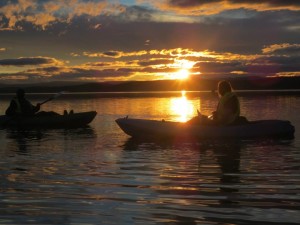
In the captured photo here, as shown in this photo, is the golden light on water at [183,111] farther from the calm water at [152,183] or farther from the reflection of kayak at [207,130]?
the calm water at [152,183]

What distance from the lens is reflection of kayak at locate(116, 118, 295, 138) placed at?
15.9m

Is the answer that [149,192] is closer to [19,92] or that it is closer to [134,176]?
[134,176]

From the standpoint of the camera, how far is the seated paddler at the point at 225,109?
48.6 feet

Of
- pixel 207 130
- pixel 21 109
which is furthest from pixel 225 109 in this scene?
pixel 21 109

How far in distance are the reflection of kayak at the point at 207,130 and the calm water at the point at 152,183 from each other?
41cm

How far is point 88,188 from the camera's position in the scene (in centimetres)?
822

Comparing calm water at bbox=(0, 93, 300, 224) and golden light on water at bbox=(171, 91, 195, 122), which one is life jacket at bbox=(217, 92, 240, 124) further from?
golden light on water at bbox=(171, 91, 195, 122)

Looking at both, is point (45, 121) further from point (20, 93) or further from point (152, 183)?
point (152, 183)

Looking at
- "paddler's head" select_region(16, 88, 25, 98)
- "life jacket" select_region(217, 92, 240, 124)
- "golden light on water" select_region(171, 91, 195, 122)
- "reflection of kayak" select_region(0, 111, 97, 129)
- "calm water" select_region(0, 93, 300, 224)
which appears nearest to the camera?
"calm water" select_region(0, 93, 300, 224)

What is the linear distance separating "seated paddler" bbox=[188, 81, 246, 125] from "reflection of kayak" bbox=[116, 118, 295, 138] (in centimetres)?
21

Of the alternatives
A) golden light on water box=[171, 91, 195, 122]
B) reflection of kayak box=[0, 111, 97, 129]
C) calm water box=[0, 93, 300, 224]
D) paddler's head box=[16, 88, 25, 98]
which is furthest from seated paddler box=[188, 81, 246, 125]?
golden light on water box=[171, 91, 195, 122]

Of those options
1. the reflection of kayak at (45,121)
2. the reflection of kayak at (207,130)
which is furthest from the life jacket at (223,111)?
the reflection of kayak at (45,121)

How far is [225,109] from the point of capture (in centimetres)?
1542

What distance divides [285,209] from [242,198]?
890 millimetres
